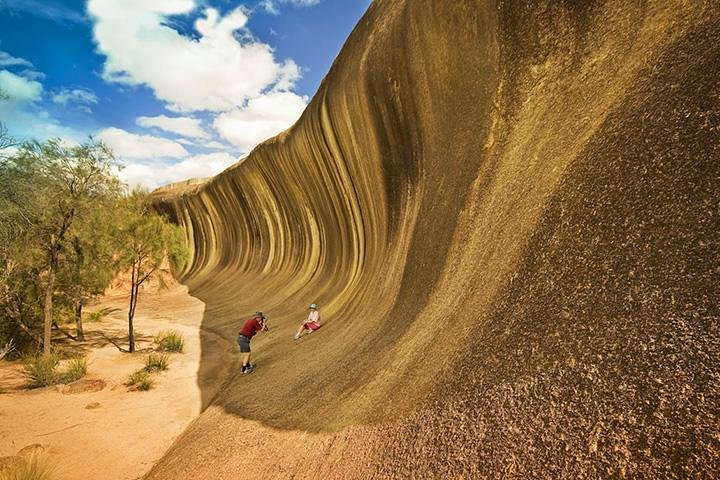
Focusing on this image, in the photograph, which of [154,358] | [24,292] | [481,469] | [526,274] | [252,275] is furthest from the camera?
[252,275]

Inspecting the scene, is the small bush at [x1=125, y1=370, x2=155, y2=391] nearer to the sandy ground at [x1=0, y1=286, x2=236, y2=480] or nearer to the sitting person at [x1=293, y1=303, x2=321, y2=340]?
the sandy ground at [x1=0, y1=286, x2=236, y2=480]

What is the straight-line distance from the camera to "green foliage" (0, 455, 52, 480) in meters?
4.33

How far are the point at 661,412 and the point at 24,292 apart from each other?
46.8 ft

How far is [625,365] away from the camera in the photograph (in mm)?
2098

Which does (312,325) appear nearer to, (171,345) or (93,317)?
(171,345)

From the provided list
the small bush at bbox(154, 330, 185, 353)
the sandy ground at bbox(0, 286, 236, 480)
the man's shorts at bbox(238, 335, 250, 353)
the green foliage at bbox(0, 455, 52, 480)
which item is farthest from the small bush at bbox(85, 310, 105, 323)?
the green foliage at bbox(0, 455, 52, 480)

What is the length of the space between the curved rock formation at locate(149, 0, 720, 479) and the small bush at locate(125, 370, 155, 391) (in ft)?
6.79

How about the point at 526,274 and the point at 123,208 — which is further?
the point at 123,208

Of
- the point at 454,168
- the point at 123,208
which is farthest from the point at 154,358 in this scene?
the point at 454,168

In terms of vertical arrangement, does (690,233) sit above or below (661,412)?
above

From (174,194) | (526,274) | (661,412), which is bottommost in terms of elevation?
(661,412)

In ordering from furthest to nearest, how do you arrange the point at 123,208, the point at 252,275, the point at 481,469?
the point at 252,275, the point at 123,208, the point at 481,469

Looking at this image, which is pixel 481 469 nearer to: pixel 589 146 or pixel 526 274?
pixel 526 274

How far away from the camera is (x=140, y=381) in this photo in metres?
8.52
